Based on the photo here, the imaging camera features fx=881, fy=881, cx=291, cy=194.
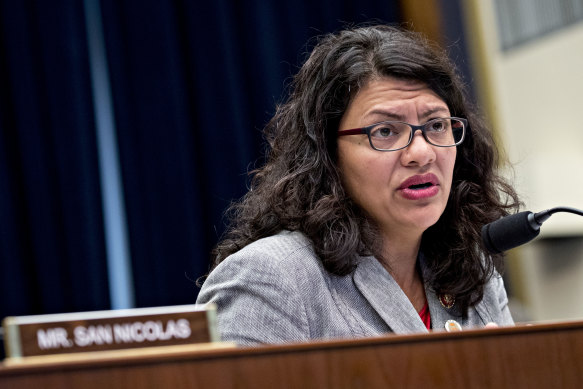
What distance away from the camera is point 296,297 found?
1.62 m

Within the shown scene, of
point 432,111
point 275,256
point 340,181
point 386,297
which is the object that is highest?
point 432,111

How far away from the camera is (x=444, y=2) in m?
4.62

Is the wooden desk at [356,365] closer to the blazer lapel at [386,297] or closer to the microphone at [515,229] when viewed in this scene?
the microphone at [515,229]

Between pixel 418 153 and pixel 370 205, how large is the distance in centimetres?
15

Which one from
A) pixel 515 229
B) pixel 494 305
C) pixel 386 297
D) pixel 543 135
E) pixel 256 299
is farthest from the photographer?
pixel 543 135

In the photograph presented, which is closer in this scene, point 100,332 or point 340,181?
point 100,332

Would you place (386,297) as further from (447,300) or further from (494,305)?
(494,305)

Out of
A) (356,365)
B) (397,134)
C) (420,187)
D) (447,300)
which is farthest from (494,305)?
(356,365)

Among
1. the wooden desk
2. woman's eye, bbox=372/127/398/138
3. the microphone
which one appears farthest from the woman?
the wooden desk

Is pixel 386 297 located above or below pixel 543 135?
below

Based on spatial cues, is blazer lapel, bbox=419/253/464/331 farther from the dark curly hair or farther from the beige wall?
the beige wall

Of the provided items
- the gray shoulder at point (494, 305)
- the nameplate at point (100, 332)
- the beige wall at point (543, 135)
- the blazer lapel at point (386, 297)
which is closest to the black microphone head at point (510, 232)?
the blazer lapel at point (386, 297)

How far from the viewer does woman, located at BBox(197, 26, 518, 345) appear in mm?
1674

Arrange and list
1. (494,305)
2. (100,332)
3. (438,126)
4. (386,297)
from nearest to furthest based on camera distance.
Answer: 1. (100,332)
2. (386,297)
3. (438,126)
4. (494,305)
